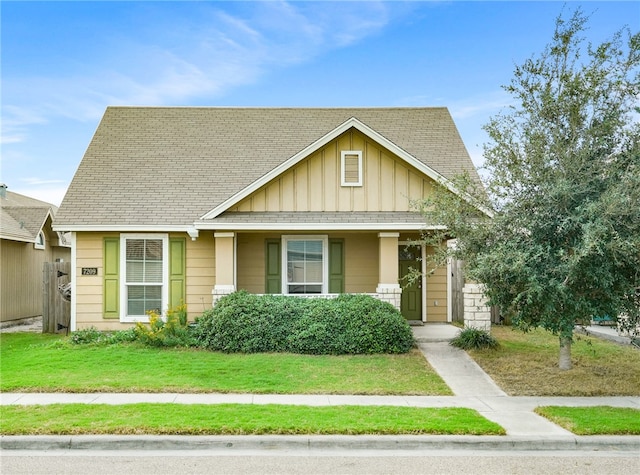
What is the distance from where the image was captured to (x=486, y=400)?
9.61 metres

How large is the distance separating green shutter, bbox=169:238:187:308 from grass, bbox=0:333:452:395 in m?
2.31

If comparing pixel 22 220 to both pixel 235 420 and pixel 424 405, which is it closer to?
pixel 235 420

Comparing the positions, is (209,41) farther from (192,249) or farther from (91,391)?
(91,391)

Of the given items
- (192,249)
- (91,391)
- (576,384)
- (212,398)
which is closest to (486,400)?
(576,384)

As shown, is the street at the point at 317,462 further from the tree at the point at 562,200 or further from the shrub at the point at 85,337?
the shrub at the point at 85,337

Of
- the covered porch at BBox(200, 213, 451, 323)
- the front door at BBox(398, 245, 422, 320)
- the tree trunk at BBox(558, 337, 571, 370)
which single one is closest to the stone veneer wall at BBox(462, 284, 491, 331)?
the covered porch at BBox(200, 213, 451, 323)

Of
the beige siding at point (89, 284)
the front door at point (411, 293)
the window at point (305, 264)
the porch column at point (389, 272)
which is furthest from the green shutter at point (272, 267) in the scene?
the beige siding at point (89, 284)

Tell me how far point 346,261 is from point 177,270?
476 centimetres

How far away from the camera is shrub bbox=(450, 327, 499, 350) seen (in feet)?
44.0

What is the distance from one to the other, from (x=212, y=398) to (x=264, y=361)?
9.10 feet

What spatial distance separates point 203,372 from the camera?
35.9 feet

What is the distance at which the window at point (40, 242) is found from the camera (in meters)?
21.2

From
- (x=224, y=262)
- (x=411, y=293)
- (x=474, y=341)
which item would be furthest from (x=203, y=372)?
(x=411, y=293)

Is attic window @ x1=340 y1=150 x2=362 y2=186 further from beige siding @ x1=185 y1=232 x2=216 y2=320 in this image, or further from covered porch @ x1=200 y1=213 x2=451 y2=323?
beige siding @ x1=185 y1=232 x2=216 y2=320
